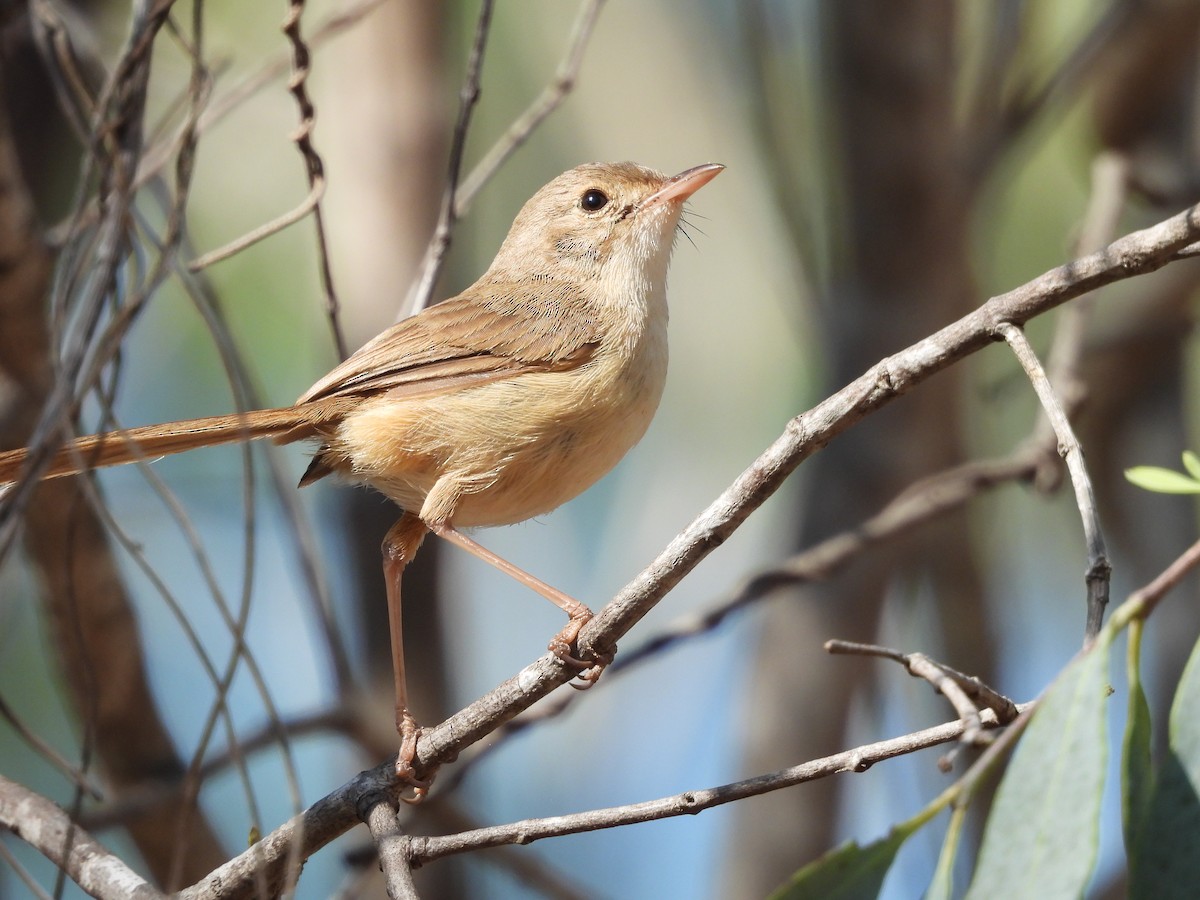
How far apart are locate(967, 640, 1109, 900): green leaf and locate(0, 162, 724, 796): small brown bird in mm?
1621

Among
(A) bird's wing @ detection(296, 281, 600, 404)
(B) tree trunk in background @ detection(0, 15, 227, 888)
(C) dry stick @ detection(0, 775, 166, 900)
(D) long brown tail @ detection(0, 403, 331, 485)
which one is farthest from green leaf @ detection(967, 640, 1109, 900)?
(B) tree trunk in background @ detection(0, 15, 227, 888)

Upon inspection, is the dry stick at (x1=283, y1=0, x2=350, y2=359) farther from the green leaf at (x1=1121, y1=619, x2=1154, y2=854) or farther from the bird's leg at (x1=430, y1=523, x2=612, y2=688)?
the green leaf at (x1=1121, y1=619, x2=1154, y2=854)

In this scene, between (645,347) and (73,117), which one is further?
(645,347)

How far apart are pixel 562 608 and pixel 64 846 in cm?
A: 141

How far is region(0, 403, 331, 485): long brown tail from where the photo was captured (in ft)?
9.80

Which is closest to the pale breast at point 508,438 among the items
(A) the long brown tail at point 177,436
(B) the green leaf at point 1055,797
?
(A) the long brown tail at point 177,436

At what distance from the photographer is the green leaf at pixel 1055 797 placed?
1576 mm

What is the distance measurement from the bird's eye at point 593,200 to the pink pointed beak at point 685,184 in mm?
186

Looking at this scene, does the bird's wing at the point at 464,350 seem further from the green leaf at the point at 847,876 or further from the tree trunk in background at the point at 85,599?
the green leaf at the point at 847,876

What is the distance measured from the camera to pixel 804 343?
628cm

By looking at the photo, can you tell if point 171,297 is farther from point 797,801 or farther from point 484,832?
point 484,832

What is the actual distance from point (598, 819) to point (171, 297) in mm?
6236

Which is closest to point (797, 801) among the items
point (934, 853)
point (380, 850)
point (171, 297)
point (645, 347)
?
point (934, 853)

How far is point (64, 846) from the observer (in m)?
2.53
